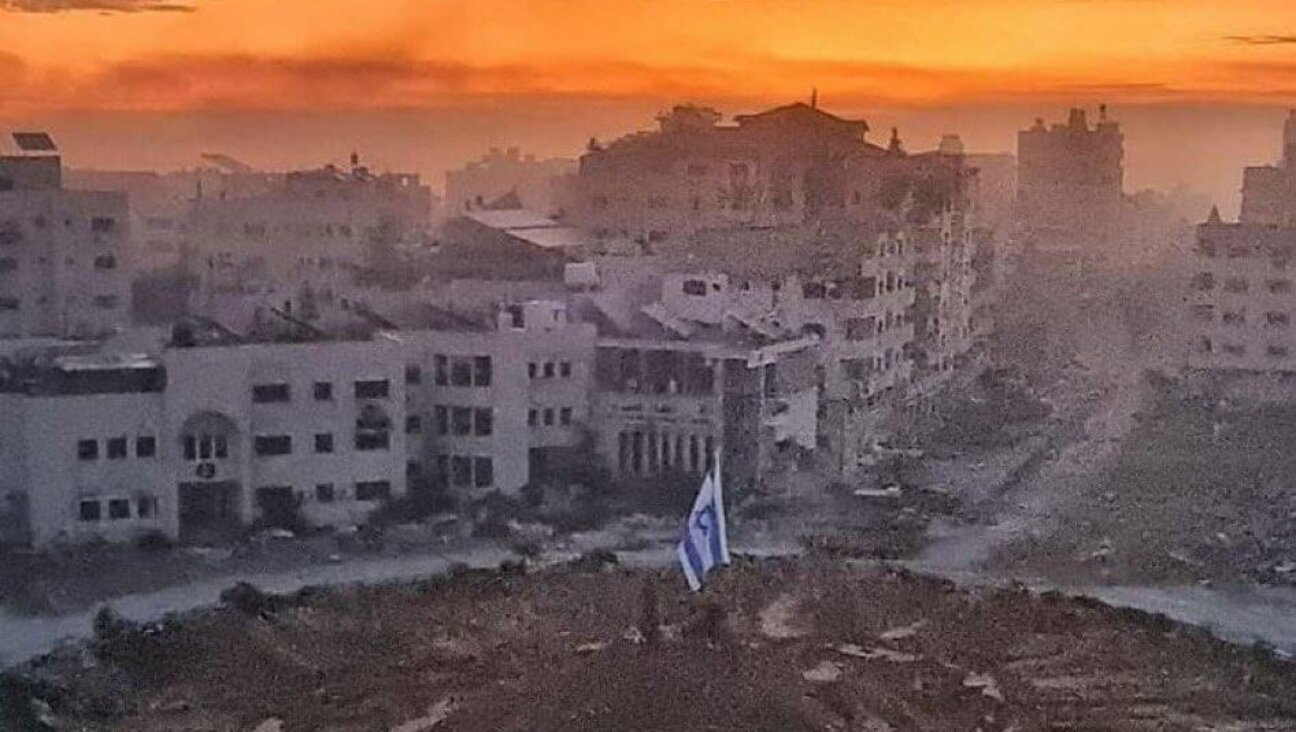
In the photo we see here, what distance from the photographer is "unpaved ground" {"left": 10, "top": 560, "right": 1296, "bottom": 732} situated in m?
2.96

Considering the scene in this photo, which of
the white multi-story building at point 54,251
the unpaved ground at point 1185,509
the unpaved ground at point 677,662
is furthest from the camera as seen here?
the unpaved ground at point 1185,509

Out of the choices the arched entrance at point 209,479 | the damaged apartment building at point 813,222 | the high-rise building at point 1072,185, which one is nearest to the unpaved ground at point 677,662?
the arched entrance at point 209,479

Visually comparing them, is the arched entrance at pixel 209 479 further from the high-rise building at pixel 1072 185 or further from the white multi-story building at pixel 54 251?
the high-rise building at pixel 1072 185

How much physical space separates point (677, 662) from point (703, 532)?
24cm

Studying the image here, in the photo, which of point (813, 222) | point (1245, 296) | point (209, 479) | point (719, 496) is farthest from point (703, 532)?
point (1245, 296)

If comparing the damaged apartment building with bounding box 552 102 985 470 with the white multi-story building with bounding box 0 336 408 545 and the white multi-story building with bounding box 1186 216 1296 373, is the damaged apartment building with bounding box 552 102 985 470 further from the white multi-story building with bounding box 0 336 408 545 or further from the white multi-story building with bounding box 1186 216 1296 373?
the white multi-story building with bounding box 0 336 408 545

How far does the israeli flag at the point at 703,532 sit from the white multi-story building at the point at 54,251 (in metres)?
1.06

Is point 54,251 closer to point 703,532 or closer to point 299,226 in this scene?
point 299,226

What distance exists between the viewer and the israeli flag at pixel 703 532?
3037 mm

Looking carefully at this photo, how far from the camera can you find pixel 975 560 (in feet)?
10.2

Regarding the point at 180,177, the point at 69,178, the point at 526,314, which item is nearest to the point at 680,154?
the point at 526,314

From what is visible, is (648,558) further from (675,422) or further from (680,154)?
(680,154)

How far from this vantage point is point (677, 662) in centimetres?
304

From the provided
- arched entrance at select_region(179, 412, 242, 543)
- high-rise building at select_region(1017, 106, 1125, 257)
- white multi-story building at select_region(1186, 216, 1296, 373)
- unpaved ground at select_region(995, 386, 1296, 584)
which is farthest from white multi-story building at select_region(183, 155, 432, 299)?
white multi-story building at select_region(1186, 216, 1296, 373)
